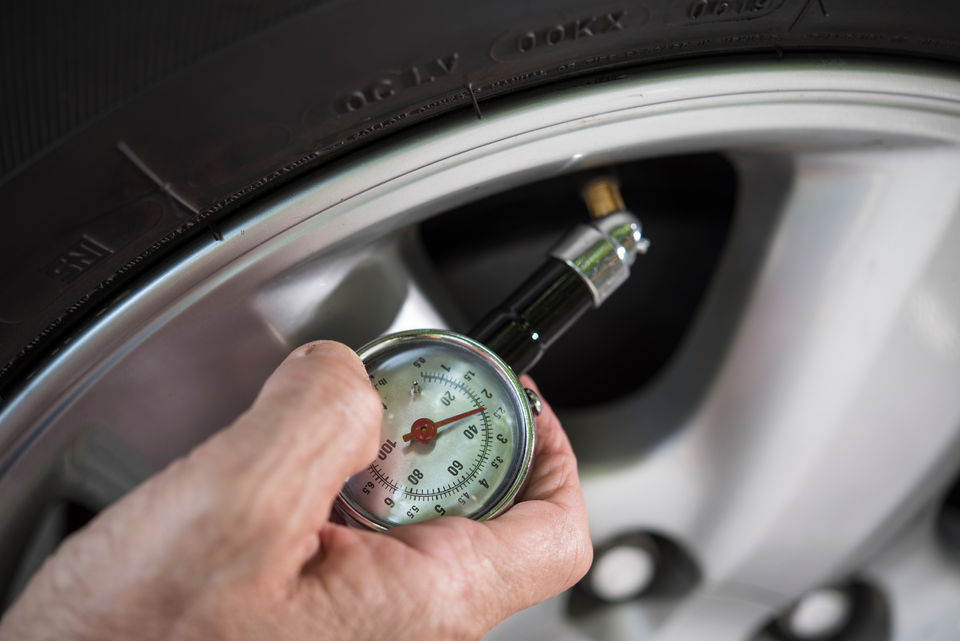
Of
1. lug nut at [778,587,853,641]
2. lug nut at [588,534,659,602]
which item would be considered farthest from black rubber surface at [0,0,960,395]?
lug nut at [778,587,853,641]

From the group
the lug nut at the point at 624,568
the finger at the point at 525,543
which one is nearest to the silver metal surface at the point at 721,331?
the lug nut at the point at 624,568

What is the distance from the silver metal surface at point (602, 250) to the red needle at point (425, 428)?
0.57 ft

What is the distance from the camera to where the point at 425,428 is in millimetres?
591

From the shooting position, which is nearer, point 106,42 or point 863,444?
point 106,42

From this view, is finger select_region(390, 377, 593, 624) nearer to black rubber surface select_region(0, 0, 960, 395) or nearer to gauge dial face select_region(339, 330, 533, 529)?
gauge dial face select_region(339, 330, 533, 529)

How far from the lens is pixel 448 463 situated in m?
0.59

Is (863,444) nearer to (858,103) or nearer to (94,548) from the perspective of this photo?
(858,103)

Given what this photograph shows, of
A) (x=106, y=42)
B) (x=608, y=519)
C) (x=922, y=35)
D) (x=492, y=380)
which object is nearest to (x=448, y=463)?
(x=492, y=380)

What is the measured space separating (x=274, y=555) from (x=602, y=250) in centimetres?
38

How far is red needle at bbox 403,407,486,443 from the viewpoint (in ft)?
1.94

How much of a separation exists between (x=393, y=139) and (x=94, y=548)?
325 millimetres

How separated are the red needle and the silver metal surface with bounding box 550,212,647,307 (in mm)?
173

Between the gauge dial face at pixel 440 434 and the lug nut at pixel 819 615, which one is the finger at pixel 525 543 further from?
the lug nut at pixel 819 615

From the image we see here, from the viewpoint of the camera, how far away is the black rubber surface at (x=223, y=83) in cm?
38
